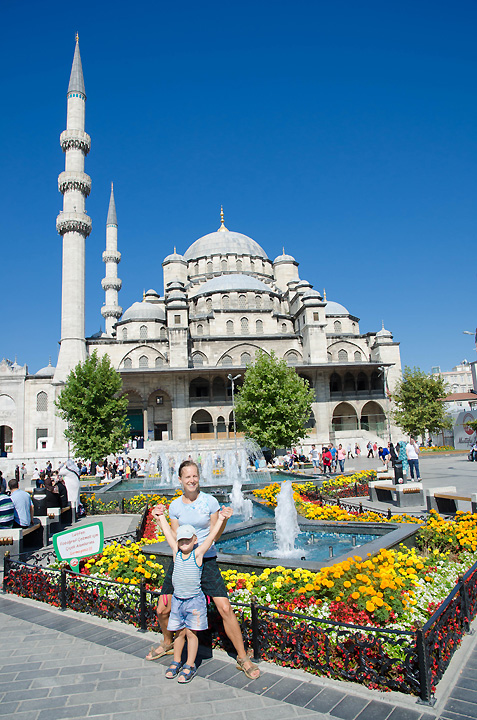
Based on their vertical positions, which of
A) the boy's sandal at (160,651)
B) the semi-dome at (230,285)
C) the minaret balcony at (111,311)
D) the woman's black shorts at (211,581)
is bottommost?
the boy's sandal at (160,651)

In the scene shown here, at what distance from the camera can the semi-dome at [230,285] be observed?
40.5 m

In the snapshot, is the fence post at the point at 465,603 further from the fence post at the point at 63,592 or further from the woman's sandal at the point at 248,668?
the fence post at the point at 63,592

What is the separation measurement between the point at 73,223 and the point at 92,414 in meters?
14.2

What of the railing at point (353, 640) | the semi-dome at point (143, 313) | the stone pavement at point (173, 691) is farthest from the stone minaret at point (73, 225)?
the stone pavement at point (173, 691)

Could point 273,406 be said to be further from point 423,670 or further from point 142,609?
point 423,670

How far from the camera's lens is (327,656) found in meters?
3.34

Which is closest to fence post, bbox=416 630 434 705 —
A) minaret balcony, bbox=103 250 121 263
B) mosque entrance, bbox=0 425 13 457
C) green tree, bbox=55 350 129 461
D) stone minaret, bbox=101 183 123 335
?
green tree, bbox=55 350 129 461

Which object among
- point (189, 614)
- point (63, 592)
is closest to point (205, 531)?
point (189, 614)

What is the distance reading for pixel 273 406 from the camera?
25656 mm

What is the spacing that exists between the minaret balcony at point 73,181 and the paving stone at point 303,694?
33584mm

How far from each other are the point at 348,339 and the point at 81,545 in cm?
3674

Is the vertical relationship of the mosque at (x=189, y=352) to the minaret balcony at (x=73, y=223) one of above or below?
below

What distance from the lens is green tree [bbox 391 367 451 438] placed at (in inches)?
1203

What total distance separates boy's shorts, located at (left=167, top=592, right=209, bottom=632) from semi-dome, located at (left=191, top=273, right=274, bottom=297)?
1468 inches
